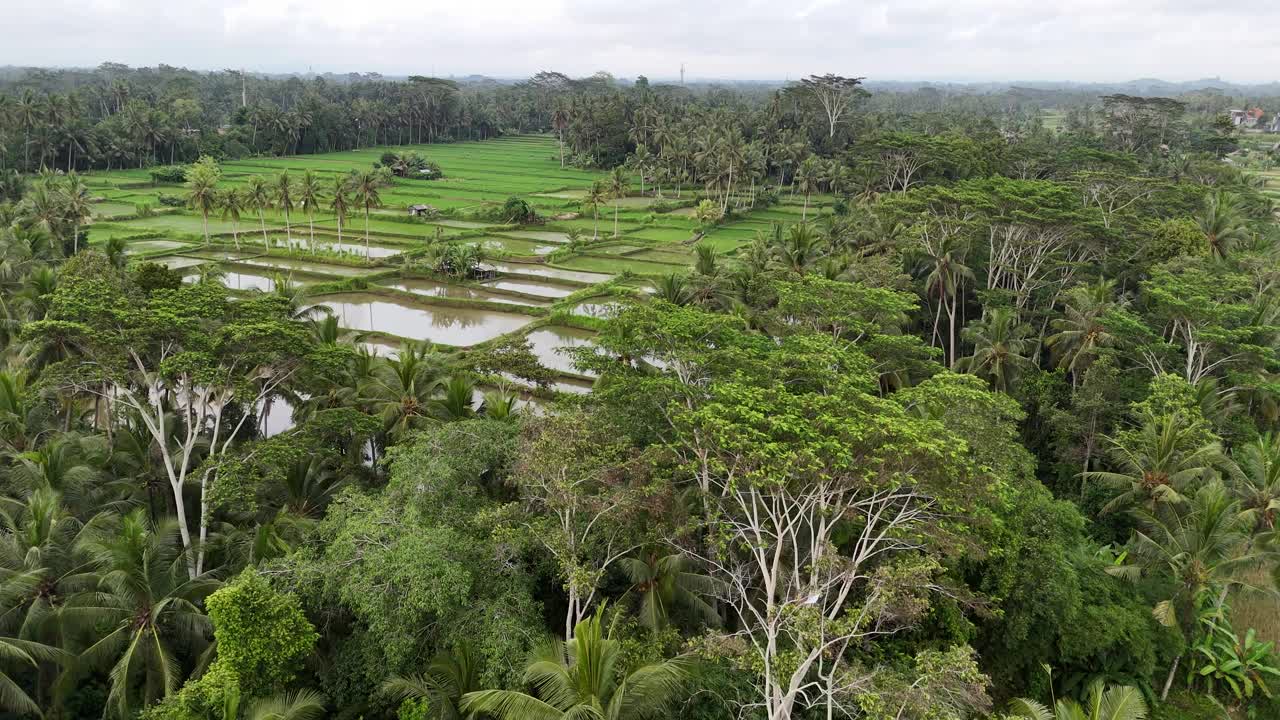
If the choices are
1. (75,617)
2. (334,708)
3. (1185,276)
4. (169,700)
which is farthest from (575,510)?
(1185,276)

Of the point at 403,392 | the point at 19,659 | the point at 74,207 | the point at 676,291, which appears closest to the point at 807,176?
the point at 676,291

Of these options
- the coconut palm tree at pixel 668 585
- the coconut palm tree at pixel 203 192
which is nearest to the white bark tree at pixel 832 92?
the coconut palm tree at pixel 203 192

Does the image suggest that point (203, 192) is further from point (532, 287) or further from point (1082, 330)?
point (1082, 330)

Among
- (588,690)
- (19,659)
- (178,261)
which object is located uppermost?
(178,261)

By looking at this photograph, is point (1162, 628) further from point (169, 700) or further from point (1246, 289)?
point (169, 700)

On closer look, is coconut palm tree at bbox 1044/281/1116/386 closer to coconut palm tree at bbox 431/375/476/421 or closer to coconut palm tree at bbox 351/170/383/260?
coconut palm tree at bbox 431/375/476/421

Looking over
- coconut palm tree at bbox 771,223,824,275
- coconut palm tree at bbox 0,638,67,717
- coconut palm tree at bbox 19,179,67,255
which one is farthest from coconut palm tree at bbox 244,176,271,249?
coconut palm tree at bbox 0,638,67,717
